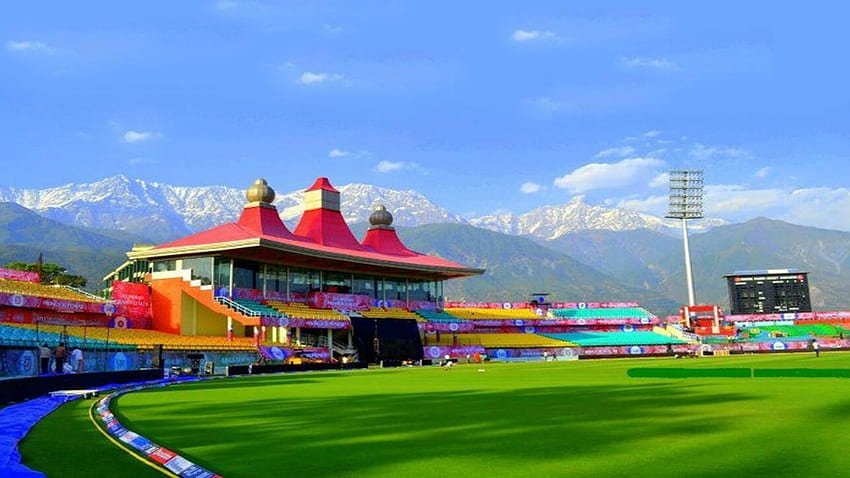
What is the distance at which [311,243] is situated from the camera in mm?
73250

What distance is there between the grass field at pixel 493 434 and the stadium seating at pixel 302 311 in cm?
4194

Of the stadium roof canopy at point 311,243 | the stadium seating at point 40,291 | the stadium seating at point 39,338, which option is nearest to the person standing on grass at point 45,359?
→ the stadium seating at point 39,338

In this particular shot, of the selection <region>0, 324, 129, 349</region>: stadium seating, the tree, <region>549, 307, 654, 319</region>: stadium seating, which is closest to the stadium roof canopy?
<region>549, 307, 654, 319</region>: stadium seating

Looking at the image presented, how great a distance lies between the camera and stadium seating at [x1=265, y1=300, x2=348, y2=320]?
63.3m

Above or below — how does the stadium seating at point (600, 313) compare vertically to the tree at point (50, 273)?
below

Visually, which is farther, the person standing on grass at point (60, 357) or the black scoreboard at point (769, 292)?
the black scoreboard at point (769, 292)

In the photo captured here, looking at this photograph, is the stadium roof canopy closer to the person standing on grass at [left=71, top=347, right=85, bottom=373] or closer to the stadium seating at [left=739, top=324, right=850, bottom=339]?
the person standing on grass at [left=71, top=347, right=85, bottom=373]

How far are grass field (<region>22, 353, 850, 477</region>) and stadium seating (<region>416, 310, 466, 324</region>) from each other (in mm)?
58050

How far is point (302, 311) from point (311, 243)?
9956mm

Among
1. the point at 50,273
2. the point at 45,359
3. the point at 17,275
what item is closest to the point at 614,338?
the point at 17,275

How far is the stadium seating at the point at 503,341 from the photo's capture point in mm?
78688

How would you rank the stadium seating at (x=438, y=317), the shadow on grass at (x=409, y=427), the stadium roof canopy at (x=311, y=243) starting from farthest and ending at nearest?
1. the stadium seating at (x=438, y=317)
2. the stadium roof canopy at (x=311, y=243)
3. the shadow on grass at (x=409, y=427)

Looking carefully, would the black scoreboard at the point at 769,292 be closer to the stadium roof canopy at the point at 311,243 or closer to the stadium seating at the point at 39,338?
the stadium roof canopy at the point at 311,243

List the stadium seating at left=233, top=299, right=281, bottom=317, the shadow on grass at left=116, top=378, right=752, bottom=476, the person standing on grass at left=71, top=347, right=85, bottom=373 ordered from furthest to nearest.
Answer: the stadium seating at left=233, top=299, right=281, bottom=317, the person standing on grass at left=71, top=347, right=85, bottom=373, the shadow on grass at left=116, top=378, right=752, bottom=476
